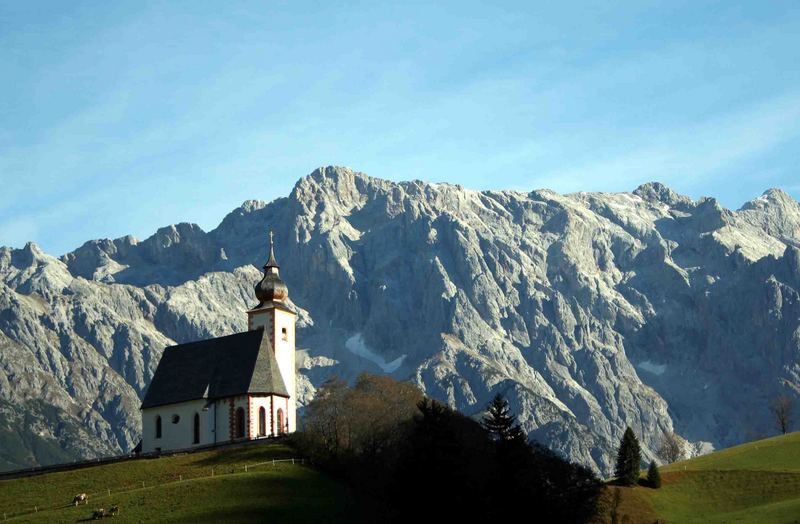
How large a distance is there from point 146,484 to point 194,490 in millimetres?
7748

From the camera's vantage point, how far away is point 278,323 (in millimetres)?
137000

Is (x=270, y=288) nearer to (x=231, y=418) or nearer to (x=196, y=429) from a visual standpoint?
(x=231, y=418)

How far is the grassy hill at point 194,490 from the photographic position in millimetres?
93500

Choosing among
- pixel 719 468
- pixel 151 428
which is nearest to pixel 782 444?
pixel 719 468

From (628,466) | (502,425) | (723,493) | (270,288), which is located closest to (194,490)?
(502,425)

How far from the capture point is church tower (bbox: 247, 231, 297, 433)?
133m

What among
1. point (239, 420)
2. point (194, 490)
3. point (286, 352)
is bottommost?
point (194, 490)

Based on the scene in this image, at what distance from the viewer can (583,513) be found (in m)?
103

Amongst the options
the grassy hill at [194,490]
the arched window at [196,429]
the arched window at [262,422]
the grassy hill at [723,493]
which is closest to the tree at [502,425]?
the grassy hill at [194,490]

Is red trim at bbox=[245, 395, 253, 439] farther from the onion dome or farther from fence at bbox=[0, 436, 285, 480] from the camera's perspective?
the onion dome

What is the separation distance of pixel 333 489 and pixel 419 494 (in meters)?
22.0

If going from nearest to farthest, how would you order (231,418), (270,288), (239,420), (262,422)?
1. (239,420)
2. (231,418)
3. (262,422)
4. (270,288)

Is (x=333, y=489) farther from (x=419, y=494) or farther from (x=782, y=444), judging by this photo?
(x=782, y=444)

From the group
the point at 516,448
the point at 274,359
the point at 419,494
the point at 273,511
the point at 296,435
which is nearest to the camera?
the point at 419,494
